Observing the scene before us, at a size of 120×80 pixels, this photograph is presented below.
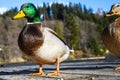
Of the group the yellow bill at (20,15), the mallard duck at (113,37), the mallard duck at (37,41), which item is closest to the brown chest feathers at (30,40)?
the mallard duck at (37,41)

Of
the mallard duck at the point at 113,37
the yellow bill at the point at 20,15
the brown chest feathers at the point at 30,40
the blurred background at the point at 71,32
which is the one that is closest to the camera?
the brown chest feathers at the point at 30,40

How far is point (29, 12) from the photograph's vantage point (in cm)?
635

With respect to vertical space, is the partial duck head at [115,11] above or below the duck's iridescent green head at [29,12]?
below

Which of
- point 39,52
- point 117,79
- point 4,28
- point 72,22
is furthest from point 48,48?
point 4,28

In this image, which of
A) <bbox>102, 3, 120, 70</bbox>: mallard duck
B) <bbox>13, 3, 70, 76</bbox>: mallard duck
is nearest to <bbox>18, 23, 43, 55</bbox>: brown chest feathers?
<bbox>13, 3, 70, 76</bbox>: mallard duck

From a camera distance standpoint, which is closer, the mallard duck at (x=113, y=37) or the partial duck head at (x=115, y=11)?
the mallard duck at (x=113, y=37)

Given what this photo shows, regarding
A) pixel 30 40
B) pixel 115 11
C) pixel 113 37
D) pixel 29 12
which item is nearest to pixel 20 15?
pixel 29 12

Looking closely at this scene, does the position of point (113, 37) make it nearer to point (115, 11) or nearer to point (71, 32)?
point (115, 11)

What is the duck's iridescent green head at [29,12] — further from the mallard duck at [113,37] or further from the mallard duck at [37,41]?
the mallard duck at [113,37]

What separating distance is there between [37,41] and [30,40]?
0.10 meters

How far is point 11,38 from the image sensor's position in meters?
46.4

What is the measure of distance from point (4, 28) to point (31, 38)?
1838 inches

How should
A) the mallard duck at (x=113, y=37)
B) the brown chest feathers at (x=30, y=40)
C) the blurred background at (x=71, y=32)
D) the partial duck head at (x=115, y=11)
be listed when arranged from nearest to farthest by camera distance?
the brown chest feathers at (x=30, y=40) < the mallard duck at (x=113, y=37) < the partial duck head at (x=115, y=11) < the blurred background at (x=71, y=32)

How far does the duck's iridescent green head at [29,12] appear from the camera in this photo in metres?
6.34
